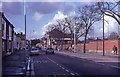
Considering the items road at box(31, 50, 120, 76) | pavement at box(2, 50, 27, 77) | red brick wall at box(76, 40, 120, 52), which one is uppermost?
red brick wall at box(76, 40, 120, 52)

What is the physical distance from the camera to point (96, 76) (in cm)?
1981

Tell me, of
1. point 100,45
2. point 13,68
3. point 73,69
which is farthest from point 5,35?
point 100,45

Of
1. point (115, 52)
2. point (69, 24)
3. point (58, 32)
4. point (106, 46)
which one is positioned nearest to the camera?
point (115, 52)

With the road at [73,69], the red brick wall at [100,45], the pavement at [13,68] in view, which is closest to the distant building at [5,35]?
the pavement at [13,68]

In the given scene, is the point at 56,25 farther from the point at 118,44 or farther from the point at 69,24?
the point at 118,44

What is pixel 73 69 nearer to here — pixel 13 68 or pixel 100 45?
pixel 13 68

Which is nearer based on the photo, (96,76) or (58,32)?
(96,76)

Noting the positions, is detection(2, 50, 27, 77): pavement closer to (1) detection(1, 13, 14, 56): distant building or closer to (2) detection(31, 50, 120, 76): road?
(2) detection(31, 50, 120, 76): road

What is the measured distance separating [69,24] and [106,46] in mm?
38458

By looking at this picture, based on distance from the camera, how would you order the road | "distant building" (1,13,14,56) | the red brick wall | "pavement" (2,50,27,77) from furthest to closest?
the red brick wall → "distant building" (1,13,14,56) → the road → "pavement" (2,50,27,77)

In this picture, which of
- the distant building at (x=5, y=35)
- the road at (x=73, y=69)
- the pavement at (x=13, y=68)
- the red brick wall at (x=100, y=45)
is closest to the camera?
the pavement at (x=13, y=68)

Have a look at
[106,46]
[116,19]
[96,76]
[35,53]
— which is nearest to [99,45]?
[106,46]

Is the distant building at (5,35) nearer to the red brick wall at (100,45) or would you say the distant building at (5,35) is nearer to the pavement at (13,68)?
the pavement at (13,68)

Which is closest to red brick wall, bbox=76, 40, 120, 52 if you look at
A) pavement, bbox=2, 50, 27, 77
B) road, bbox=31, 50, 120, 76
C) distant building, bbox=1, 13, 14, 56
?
distant building, bbox=1, 13, 14, 56
